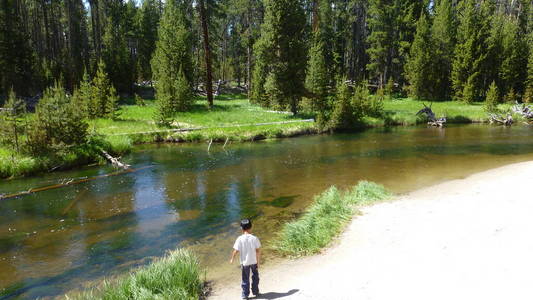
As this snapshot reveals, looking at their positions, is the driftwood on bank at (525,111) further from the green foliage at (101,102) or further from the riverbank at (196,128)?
the green foliage at (101,102)

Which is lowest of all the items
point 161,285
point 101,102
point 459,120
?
point 161,285

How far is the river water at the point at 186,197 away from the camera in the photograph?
1100 centimetres

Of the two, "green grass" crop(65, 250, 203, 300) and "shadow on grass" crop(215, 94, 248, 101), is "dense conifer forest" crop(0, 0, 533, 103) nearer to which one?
"shadow on grass" crop(215, 94, 248, 101)

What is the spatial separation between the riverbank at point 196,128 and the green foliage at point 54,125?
698 millimetres

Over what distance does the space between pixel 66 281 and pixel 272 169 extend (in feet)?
45.6

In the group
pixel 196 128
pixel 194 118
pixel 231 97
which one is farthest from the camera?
pixel 231 97

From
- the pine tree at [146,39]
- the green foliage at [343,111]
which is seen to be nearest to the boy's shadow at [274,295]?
the green foliage at [343,111]

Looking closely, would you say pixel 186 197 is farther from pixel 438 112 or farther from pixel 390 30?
pixel 390 30

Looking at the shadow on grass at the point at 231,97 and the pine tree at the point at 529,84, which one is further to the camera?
the shadow on grass at the point at 231,97

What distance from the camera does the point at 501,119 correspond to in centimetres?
4381

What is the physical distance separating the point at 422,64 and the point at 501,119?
15.1 meters

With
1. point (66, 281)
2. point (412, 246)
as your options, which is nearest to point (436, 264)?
point (412, 246)

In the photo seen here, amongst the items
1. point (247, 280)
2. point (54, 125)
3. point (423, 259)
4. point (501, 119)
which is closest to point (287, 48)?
point (54, 125)

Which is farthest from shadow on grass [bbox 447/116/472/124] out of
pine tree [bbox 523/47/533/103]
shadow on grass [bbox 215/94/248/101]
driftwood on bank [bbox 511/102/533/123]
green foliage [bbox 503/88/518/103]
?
shadow on grass [bbox 215/94/248/101]
